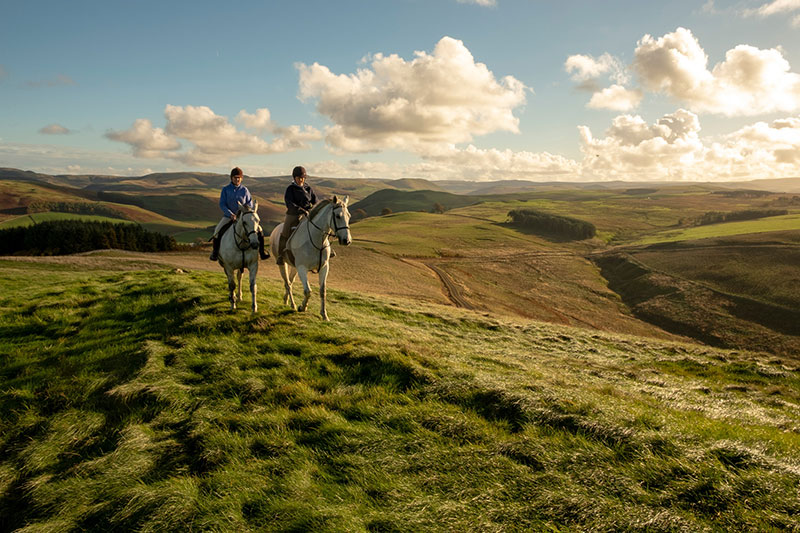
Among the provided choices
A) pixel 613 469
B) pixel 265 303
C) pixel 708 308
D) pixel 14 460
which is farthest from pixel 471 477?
pixel 708 308

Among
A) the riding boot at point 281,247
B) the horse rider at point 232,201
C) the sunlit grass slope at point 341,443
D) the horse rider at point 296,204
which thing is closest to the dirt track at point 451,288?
the riding boot at point 281,247

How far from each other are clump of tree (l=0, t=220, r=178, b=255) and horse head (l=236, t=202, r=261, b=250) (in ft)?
187

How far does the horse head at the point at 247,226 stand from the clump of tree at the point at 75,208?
7812 inches

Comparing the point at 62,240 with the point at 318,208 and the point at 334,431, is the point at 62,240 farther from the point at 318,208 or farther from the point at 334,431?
the point at 334,431

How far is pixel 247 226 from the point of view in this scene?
44.3 ft

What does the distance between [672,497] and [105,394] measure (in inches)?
401

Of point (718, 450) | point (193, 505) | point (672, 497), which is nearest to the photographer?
point (672, 497)

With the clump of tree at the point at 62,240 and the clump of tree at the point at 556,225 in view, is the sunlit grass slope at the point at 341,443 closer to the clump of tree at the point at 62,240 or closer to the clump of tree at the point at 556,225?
the clump of tree at the point at 62,240

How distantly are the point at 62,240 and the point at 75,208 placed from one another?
151646mm

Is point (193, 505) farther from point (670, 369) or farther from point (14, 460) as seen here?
point (670, 369)

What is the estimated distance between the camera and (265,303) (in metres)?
15.2

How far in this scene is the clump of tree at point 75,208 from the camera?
163 m

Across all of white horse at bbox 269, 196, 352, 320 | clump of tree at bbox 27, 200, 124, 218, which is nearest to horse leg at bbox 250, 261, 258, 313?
white horse at bbox 269, 196, 352, 320

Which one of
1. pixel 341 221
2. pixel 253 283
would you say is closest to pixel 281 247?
pixel 253 283
